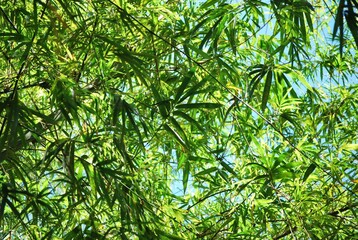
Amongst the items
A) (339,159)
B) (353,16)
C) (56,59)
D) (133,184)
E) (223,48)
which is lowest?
(353,16)

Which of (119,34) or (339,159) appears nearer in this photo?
(119,34)

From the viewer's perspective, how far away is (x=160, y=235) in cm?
190

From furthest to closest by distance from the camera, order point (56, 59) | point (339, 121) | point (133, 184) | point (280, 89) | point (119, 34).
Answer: point (339, 121)
point (119, 34)
point (280, 89)
point (56, 59)
point (133, 184)

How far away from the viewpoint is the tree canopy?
1887 millimetres

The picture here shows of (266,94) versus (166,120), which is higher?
(166,120)

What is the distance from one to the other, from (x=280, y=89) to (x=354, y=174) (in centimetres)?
54

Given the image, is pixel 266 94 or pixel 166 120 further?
pixel 166 120

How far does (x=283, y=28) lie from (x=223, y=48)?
56 centimetres

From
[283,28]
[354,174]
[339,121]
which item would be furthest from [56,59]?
[339,121]

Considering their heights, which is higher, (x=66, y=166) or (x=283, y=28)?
(x=283, y=28)

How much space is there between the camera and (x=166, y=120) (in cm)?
234

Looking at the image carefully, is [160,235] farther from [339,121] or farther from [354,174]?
[339,121]

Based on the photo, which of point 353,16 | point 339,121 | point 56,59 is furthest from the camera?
point 339,121

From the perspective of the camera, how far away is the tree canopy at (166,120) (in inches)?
74.3
